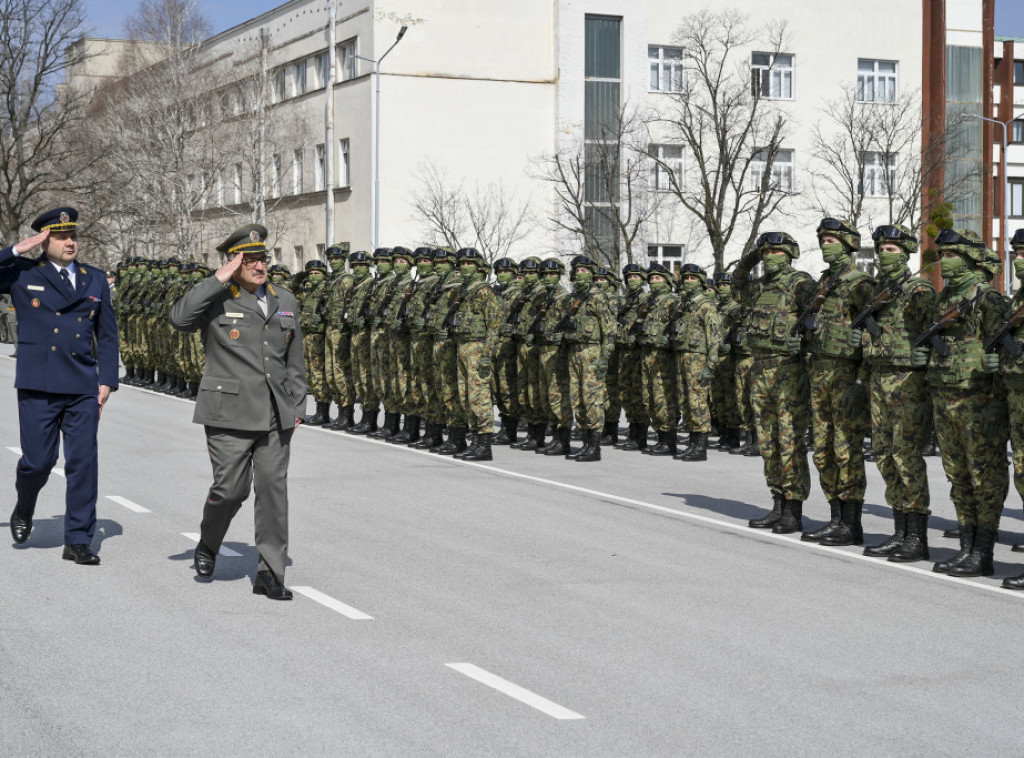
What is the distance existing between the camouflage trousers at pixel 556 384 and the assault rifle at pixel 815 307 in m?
6.21

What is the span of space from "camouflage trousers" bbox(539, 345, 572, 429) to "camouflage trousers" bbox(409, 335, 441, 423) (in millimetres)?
1286

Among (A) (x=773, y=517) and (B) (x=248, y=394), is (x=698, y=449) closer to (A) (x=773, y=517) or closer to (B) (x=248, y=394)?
(A) (x=773, y=517)

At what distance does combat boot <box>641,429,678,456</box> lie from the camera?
17484 mm

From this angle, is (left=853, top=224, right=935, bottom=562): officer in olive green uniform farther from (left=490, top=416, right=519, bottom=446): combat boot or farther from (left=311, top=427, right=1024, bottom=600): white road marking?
(left=490, top=416, right=519, bottom=446): combat boot

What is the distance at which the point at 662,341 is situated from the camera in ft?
57.4

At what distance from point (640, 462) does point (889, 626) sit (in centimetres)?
864

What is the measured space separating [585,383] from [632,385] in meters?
1.68

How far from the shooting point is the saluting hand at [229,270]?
814 cm

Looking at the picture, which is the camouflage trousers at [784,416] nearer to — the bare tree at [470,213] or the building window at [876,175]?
the bare tree at [470,213]

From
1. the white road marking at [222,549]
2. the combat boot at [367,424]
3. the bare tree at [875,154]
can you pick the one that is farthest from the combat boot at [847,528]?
the bare tree at [875,154]

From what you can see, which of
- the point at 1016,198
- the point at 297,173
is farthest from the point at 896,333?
the point at 1016,198

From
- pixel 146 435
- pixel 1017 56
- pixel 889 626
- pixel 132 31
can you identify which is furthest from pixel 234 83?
pixel 889 626

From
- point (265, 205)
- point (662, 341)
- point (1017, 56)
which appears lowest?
point (662, 341)

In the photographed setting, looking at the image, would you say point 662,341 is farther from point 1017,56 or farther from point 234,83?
point 1017,56
